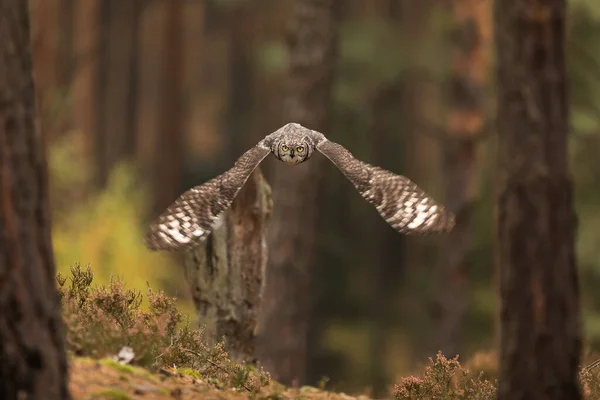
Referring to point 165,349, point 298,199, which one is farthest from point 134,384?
point 298,199

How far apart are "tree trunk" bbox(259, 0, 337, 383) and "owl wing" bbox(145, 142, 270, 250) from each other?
23.6 feet

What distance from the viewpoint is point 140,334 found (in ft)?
25.7

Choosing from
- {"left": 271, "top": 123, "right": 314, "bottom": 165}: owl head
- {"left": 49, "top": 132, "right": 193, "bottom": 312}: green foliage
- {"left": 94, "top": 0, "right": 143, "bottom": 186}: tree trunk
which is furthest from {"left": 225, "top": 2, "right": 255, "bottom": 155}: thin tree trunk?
{"left": 271, "top": 123, "right": 314, "bottom": 165}: owl head

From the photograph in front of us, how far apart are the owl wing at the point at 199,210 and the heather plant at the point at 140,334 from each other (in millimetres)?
496

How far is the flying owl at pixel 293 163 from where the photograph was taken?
873 centimetres

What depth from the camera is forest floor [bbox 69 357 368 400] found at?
6836 millimetres

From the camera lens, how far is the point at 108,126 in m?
44.9

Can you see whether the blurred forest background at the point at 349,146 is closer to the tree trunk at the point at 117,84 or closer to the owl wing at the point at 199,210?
the tree trunk at the point at 117,84

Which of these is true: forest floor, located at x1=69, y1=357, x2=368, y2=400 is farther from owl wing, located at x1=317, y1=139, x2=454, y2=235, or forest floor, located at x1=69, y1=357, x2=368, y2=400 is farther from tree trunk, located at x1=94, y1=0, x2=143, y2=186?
tree trunk, located at x1=94, y1=0, x2=143, y2=186

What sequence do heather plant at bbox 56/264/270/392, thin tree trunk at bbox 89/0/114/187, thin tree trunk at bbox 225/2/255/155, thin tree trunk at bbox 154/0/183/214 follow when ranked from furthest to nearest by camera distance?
thin tree trunk at bbox 225/2/255/155 → thin tree trunk at bbox 89/0/114/187 → thin tree trunk at bbox 154/0/183/214 → heather plant at bbox 56/264/270/392

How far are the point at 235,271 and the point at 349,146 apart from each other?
51.3 feet

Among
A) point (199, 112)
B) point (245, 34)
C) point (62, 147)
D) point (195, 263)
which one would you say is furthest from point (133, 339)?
point (199, 112)

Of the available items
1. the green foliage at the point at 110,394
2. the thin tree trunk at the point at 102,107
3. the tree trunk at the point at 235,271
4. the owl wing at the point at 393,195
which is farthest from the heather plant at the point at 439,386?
the thin tree trunk at the point at 102,107

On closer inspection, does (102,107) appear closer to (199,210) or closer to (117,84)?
(117,84)
